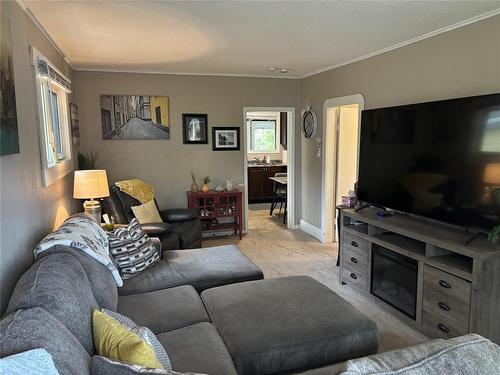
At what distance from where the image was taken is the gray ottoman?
1838 millimetres

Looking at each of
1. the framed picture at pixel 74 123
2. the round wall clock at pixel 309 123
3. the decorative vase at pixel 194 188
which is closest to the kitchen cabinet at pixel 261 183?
the round wall clock at pixel 309 123

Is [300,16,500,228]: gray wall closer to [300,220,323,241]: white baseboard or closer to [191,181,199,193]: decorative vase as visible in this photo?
[300,220,323,241]: white baseboard

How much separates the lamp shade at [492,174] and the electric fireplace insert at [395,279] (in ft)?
2.59

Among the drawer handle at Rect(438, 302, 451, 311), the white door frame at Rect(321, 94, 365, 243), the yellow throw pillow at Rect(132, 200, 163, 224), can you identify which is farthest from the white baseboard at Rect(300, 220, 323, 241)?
the drawer handle at Rect(438, 302, 451, 311)

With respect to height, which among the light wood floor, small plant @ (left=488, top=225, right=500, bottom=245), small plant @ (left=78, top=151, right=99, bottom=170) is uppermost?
small plant @ (left=78, top=151, right=99, bottom=170)

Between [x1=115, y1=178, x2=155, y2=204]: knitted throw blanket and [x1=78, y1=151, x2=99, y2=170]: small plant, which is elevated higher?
[x1=78, y1=151, x2=99, y2=170]: small plant

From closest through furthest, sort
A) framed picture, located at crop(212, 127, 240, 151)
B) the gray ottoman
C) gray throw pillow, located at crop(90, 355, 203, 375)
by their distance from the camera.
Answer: gray throw pillow, located at crop(90, 355, 203, 375)
the gray ottoman
framed picture, located at crop(212, 127, 240, 151)

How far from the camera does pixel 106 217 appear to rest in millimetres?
3988

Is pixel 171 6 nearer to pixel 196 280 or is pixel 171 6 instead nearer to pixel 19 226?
pixel 19 226

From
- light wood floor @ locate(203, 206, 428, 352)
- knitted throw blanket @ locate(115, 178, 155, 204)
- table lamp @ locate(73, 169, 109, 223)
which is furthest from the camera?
knitted throw blanket @ locate(115, 178, 155, 204)

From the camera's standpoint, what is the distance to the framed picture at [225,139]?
536cm

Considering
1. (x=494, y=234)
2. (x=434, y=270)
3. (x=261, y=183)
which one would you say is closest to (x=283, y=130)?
(x=261, y=183)

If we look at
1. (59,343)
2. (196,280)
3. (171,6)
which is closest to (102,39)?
(171,6)

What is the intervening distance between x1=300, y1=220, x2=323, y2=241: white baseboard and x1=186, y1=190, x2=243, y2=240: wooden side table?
105 centimetres
